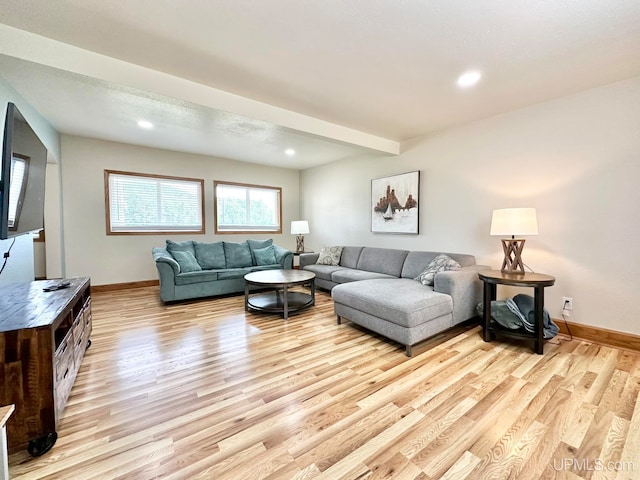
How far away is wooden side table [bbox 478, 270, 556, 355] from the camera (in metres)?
2.35

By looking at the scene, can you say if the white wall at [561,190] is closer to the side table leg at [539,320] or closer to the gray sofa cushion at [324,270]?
the side table leg at [539,320]

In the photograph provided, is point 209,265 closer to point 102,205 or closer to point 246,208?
point 246,208

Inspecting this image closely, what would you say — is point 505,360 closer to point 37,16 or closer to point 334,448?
point 334,448

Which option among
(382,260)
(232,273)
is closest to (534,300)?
(382,260)

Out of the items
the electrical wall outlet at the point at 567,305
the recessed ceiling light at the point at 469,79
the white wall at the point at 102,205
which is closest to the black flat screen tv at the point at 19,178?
the white wall at the point at 102,205

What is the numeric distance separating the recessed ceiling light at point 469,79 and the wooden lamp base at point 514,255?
5.23 feet

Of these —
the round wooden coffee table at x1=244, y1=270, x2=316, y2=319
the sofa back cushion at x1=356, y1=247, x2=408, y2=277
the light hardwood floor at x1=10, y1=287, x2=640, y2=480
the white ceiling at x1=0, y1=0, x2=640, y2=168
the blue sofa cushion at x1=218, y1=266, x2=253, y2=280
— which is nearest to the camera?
the light hardwood floor at x1=10, y1=287, x2=640, y2=480

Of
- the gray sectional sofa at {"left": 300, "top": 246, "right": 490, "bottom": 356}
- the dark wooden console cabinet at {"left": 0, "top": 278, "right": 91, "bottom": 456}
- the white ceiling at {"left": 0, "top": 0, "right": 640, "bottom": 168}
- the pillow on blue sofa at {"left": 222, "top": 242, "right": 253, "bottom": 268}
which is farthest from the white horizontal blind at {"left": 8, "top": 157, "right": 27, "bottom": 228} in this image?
the pillow on blue sofa at {"left": 222, "top": 242, "right": 253, "bottom": 268}

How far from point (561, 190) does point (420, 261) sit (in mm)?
1651

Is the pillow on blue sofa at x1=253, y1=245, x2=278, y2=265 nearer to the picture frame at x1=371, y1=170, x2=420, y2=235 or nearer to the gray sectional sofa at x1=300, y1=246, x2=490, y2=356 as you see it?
the picture frame at x1=371, y1=170, x2=420, y2=235

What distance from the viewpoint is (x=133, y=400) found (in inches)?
68.4

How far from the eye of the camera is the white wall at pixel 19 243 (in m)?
2.36

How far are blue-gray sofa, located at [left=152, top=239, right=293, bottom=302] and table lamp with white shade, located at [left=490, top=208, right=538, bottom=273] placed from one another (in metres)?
3.17

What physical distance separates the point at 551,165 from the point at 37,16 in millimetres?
4417
